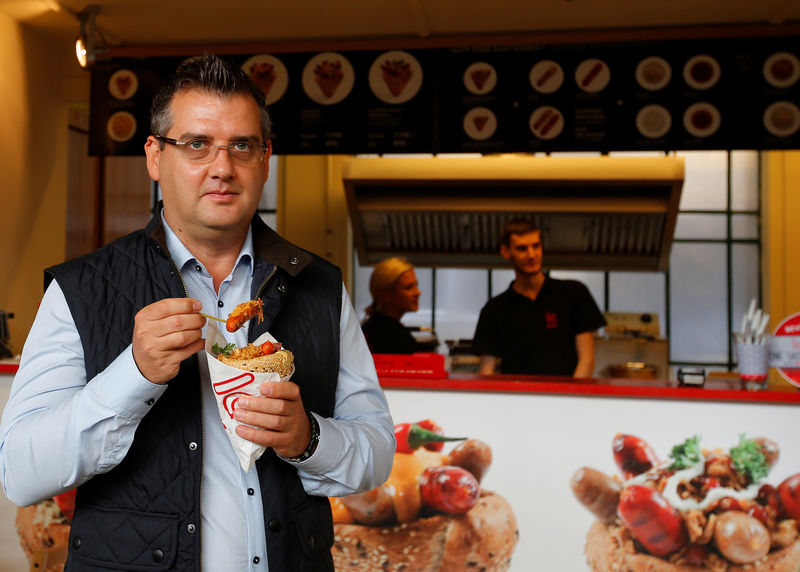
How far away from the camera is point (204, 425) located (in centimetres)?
125

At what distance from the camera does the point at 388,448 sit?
4.58 ft

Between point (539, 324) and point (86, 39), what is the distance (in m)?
3.05

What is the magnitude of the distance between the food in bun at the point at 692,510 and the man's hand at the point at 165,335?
2.21 meters

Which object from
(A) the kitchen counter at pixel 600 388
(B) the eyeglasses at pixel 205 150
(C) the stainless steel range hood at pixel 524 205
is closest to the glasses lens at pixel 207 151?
(B) the eyeglasses at pixel 205 150

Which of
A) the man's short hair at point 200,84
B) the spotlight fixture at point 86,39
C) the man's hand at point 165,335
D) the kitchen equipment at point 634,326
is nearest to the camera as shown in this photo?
the man's hand at point 165,335

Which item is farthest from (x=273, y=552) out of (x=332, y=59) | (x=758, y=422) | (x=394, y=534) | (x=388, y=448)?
(x=332, y=59)

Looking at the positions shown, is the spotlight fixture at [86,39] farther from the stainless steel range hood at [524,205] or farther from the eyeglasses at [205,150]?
the eyeglasses at [205,150]

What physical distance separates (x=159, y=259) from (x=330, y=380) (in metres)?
0.36

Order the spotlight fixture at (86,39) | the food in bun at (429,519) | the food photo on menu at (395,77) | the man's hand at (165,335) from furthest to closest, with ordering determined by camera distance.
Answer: the food photo on menu at (395,77) → the spotlight fixture at (86,39) → the food in bun at (429,519) → the man's hand at (165,335)

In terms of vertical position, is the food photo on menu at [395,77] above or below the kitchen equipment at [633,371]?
above

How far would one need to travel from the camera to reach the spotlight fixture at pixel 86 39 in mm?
4375

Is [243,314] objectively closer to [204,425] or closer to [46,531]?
[204,425]

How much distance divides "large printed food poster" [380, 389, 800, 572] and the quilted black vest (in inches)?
68.4

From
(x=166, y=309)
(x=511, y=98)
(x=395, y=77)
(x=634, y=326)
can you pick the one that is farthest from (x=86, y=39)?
(x=634, y=326)
